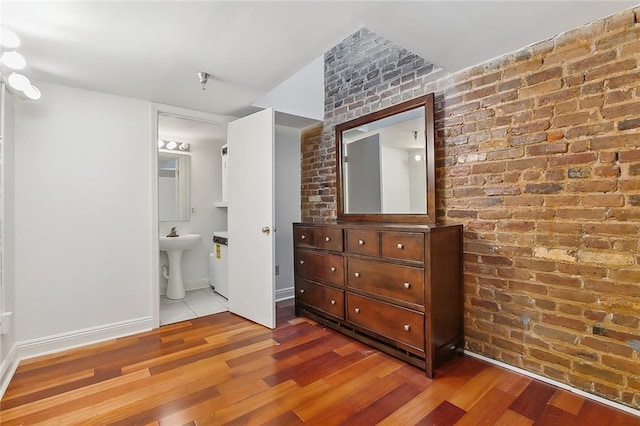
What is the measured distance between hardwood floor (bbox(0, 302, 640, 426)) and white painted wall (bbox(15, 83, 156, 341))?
36 cm

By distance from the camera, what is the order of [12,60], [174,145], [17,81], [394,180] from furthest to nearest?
[174,145]
[394,180]
[17,81]
[12,60]

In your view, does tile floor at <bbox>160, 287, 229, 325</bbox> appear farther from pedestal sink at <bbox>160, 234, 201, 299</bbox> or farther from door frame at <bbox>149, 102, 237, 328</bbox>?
door frame at <bbox>149, 102, 237, 328</bbox>

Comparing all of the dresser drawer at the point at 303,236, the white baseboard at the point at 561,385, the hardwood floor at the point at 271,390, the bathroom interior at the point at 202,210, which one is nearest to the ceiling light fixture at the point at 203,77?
the bathroom interior at the point at 202,210

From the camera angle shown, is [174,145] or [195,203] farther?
[195,203]

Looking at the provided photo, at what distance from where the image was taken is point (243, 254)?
3.09 m

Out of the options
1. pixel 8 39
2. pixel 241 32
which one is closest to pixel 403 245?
pixel 241 32

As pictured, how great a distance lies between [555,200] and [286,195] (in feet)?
8.83

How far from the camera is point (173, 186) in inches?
166

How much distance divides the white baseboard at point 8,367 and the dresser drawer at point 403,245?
252 centimetres

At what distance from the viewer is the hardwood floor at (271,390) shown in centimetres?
159

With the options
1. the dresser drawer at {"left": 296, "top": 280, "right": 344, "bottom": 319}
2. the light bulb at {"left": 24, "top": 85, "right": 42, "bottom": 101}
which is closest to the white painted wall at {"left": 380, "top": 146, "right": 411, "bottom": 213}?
the dresser drawer at {"left": 296, "top": 280, "right": 344, "bottom": 319}

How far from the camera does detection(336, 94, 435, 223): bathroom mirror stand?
7.80 ft

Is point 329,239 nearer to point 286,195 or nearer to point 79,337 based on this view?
point 286,195

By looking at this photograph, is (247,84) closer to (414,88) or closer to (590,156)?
(414,88)
